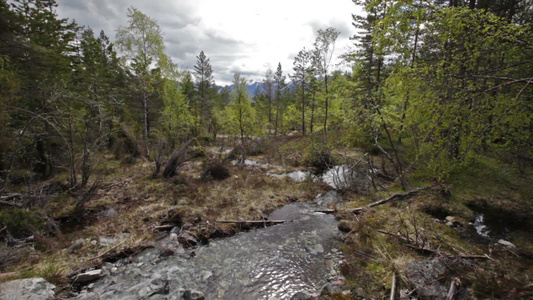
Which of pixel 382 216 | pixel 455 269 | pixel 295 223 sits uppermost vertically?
pixel 455 269

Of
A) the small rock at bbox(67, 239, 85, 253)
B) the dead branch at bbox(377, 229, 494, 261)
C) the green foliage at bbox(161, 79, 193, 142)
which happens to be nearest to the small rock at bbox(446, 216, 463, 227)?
the dead branch at bbox(377, 229, 494, 261)

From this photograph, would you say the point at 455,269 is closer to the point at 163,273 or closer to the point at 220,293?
the point at 220,293

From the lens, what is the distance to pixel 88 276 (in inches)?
191

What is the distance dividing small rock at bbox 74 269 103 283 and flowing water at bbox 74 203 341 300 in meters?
0.21

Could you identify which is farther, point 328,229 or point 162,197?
point 162,197

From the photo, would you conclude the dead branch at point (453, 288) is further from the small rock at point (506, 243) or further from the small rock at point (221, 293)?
the small rock at point (221, 293)

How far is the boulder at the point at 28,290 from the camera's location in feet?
12.2

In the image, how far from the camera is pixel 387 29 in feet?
12.3

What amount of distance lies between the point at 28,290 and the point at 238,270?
4.08 m

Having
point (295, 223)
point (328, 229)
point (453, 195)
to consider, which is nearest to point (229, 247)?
point (295, 223)

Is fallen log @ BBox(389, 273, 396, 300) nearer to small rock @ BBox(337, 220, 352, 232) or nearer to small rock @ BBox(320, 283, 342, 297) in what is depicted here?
small rock @ BBox(320, 283, 342, 297)

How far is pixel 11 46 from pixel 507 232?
1856 centimetres

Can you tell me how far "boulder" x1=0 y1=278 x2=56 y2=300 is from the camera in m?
3.71

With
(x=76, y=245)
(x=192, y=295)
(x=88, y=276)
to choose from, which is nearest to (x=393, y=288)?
(x=192, y=295)
